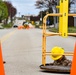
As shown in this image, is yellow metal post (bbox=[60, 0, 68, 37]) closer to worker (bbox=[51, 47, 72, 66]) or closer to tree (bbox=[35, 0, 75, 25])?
worker (bbox=[51, 47, 72, 66])

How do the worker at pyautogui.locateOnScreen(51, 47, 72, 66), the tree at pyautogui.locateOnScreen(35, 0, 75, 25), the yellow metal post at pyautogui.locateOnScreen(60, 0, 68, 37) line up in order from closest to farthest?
the yellow metal post at pyautogui.locateOnScreen(60, 0, 68, 37) < the worker at pyautogui.locateOnScreen(51, 47, 72, 66) < the tree at pyautogui.locateOnScreen(35, 0, 75, 25)

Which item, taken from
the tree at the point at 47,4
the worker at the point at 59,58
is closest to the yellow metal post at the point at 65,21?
the worker at the point at 59,58

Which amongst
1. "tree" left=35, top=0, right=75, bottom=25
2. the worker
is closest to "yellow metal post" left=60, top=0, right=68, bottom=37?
the worker

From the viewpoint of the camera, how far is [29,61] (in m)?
12.8

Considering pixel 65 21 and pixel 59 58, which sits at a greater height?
pixel 65 21

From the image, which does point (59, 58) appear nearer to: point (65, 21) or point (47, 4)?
point (65, 21)

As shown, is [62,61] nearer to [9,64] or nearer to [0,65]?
[9,64]

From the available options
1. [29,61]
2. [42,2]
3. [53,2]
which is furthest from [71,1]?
[29,61]

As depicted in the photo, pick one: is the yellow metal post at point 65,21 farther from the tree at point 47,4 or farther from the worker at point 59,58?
the tree at point 47,4

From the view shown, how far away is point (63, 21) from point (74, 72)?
296 cm

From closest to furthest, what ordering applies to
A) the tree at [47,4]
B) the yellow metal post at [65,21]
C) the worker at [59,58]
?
1. the yellow metal post at [65,21]
2. the worker at [59,58]
3. the tree at [47,4]

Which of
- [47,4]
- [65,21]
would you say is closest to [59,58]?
[65,21]

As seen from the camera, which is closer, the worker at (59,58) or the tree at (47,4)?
the worker at (59,58)

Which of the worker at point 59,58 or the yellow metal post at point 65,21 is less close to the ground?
the yellow metal post at point 65,21
